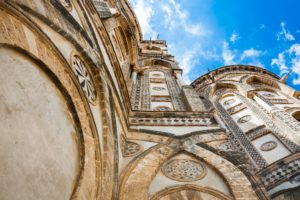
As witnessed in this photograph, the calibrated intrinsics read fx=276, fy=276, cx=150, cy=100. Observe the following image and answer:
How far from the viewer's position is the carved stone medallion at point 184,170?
201 inches

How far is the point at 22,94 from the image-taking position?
2.97 meters

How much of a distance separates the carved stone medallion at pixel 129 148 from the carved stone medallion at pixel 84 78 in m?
1.41

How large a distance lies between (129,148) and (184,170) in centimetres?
130

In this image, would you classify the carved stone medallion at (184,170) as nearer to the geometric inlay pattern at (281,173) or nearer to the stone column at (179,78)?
the geometric inlay pattern at (281,173)

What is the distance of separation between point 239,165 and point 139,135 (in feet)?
7.42

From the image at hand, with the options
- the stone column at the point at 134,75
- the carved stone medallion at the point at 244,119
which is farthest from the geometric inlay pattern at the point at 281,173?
the stone column at the point at 134,75

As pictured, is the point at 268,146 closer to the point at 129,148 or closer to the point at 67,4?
the point at 129,148

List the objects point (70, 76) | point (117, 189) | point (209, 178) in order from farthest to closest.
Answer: point (209, 178), point (117, 189), point (70, 76)

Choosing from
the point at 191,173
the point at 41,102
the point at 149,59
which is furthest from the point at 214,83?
the point at 41,102

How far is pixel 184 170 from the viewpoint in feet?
17.4

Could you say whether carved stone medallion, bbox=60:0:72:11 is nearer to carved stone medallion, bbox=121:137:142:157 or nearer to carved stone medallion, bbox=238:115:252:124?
carved stone medallion, bbox=121:137:142:157

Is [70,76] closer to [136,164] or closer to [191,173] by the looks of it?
[136,164]

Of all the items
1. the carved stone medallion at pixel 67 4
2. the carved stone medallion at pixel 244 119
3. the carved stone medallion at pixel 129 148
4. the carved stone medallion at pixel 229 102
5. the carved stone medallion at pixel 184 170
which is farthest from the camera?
the carved stone medallion at pixel 229 102

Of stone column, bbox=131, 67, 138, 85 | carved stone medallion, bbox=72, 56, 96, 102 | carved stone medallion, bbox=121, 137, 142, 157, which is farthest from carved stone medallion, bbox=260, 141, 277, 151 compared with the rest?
stone column, bbox=131, 67, 138, 85
